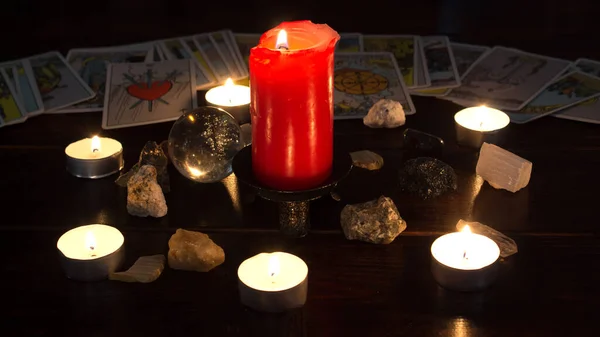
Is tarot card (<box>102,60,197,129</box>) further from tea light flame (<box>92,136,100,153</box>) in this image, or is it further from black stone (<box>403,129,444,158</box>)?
black stone (<box>403,129,444,158</box>)

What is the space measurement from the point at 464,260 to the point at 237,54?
95 centimetres

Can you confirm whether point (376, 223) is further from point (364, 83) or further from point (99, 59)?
point (99, 59)

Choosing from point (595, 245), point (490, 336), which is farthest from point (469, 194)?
point (490, 336)

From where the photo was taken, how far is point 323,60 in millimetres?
899

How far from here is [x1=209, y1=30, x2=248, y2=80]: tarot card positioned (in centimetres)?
172

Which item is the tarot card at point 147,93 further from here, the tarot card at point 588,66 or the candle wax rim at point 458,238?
the tarot card at point 588,66

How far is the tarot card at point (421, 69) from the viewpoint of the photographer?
1.66m

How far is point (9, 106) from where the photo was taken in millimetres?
1540

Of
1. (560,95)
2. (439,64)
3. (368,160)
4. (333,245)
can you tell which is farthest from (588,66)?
(333,245)

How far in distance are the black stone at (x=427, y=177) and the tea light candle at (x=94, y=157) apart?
47cm

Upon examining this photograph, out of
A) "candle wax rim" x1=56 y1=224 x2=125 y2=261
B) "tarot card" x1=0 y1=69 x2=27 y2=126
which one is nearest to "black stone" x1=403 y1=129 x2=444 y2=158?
"candle wax rim" x1=56 y1=224 x2=125 y2=261

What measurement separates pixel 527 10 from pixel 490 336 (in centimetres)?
172

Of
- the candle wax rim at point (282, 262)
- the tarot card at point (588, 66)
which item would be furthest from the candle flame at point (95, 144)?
the tarot card at point (588, 66)

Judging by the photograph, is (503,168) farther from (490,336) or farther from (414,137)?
(490,336)
